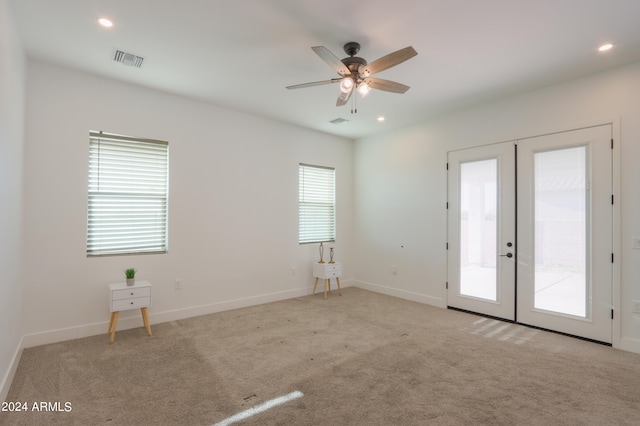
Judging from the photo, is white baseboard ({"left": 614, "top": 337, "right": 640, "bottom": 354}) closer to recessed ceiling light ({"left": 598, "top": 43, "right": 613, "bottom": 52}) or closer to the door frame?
the door frame

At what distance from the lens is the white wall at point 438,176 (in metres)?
3.31

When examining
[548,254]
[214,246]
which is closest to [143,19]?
[214,246]

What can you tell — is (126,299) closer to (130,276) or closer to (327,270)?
(130,276)

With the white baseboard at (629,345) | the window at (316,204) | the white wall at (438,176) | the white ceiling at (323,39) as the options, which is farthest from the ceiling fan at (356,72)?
the white baseboard at (629,345)

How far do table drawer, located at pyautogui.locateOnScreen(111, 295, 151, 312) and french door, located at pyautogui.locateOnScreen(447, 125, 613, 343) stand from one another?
415cm

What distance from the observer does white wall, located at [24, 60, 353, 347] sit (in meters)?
3.38

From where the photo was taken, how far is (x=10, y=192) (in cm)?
258

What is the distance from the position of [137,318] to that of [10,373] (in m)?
1.34

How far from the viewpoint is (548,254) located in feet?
12.6

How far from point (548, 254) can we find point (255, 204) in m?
4.03

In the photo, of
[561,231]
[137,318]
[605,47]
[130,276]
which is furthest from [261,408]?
[605,47]

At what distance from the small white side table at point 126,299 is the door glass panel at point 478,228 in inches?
167

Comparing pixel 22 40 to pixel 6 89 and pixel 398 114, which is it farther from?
pixel 398 114

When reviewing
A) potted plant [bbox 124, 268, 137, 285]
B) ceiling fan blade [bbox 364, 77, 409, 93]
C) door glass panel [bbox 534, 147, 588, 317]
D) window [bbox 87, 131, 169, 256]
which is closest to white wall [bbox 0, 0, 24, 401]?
window [bbox 87, 131, 169, 256]
